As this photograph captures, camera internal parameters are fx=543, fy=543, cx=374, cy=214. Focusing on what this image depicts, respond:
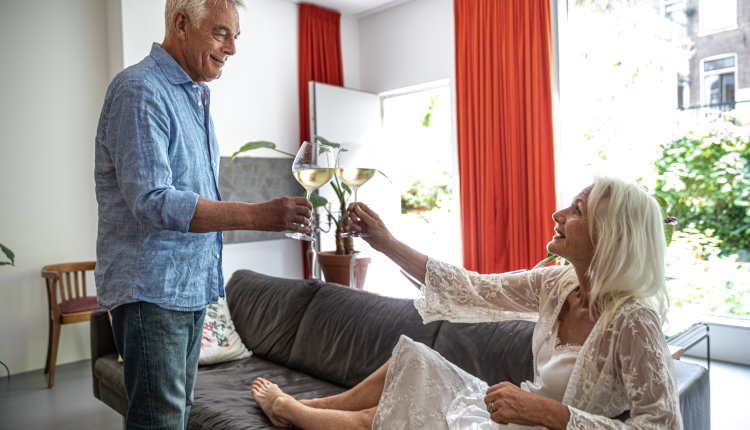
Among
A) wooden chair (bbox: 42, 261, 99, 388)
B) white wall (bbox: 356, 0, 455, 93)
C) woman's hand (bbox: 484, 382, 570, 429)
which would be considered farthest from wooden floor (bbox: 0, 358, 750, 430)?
white wall (bbox: 356, 0, 455, 93)

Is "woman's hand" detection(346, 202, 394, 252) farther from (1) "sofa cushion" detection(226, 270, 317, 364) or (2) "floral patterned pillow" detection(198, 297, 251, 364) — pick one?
(2) "floral patterned pillow" detection(198, 297, 251, 364)

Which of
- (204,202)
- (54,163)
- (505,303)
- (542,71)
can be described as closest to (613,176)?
(505,303)

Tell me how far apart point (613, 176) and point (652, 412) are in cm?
58

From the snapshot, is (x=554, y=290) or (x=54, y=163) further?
(x=54, y=163)

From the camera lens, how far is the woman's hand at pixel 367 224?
1.51 meters

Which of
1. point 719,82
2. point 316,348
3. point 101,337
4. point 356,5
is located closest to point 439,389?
point 316,348

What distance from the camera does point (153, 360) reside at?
1.12 metres

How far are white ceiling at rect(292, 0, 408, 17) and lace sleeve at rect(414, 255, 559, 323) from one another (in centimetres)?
409

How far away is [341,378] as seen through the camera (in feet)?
7.57

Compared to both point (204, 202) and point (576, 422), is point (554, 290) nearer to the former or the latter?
point (576, 422)

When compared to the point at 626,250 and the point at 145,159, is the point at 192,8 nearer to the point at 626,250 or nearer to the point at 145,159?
the point at 145,159

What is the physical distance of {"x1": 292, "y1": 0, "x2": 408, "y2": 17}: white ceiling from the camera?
5145 millimetres

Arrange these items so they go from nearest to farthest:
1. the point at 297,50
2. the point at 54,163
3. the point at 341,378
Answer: the point at 341,378, the point at 54,163, the point at 297,50

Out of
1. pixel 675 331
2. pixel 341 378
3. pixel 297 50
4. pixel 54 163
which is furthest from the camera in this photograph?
pixel 297 50
